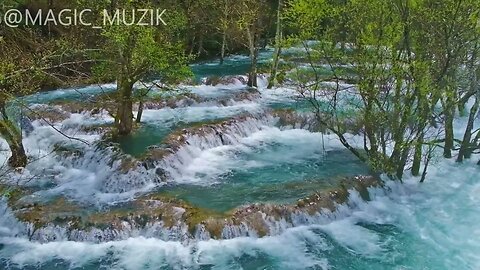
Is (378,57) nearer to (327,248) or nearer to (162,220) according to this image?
(327,248)

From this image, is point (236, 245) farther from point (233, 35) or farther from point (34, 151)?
point (233, 35)

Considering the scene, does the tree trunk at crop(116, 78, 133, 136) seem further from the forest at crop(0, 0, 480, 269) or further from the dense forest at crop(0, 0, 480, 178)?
the dense forest at crop(0, 0, 480, 178)

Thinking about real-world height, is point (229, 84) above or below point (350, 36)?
below

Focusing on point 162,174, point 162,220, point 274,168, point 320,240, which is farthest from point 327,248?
point 162,174

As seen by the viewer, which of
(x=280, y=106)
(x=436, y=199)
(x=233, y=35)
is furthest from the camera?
(x=233, y=35)

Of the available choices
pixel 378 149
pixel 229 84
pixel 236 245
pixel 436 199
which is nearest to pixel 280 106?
pixel 229 84

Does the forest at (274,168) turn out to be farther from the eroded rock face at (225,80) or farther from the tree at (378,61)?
the eroded rock face at (225,80)
